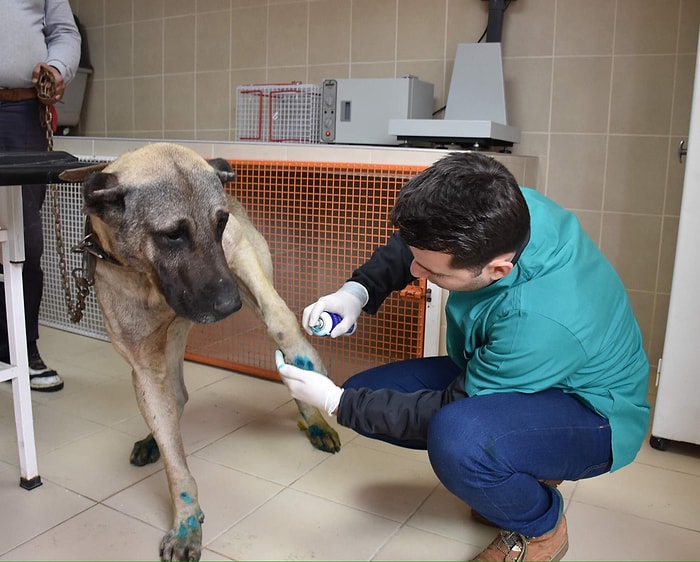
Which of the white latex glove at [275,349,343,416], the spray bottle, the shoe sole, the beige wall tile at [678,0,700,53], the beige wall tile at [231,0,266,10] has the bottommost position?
the shoe sole

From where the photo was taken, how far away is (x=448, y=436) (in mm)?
1280

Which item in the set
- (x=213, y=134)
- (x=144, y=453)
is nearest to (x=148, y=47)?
(x=213, y=134)

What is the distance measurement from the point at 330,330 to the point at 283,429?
741 mm

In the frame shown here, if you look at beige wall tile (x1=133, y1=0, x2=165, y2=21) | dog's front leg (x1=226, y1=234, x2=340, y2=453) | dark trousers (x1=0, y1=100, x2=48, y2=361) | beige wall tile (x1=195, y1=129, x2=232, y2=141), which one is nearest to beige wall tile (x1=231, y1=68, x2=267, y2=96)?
beige wall tile (x1=195, y1=129, x2=232, y2=141)

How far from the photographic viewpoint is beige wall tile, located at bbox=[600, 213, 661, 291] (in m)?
2.75

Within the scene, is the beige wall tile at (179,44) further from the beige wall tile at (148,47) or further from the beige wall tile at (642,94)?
the beige wall tile at (642,94)

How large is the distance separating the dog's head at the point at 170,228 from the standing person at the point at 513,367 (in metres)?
0.22

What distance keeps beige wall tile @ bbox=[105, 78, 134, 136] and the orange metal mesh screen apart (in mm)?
1776

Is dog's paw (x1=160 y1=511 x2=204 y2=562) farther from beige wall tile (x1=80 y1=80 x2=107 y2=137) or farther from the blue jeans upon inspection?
beige wall tile (x1=80 y1=80 x2=107 y2=137)

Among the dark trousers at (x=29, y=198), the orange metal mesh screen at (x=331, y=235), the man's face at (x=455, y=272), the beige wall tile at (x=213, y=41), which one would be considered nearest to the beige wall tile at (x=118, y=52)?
the beige wall tile at (x=213, y=41)

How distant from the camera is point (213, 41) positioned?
358 cm

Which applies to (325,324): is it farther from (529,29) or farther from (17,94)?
(529,29)

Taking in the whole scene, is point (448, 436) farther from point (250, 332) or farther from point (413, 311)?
point (250, 332)

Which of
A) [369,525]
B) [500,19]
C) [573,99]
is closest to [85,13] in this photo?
[500,19]
